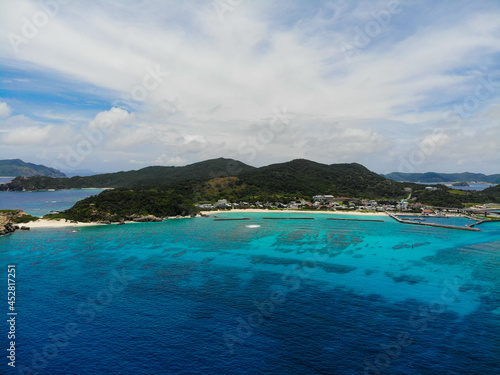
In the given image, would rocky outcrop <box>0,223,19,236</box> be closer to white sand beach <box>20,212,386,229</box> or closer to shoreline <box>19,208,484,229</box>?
white sand beach <box>20,212,386,229</box>

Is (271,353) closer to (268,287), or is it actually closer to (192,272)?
(268,287)

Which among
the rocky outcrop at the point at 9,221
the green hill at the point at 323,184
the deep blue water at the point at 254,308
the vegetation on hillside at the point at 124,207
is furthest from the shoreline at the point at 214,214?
the green hill at the point at 323,184

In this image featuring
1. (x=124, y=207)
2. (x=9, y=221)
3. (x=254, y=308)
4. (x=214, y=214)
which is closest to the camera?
(x=254, y=308)

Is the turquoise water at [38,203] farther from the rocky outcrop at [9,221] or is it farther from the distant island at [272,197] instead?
the distant island at [272,197]

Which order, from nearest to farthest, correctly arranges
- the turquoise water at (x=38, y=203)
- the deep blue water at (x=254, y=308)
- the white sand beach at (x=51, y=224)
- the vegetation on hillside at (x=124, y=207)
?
the deep blue water at (x=254, y=308), the white sand beach at (x=51, y=224), the vegetation on hillside at (x=124, y=207), the turquoise water at (x=38, y=203)

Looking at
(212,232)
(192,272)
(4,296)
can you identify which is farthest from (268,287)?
(212,232)

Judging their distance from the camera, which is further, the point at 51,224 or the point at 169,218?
the point at 169,218

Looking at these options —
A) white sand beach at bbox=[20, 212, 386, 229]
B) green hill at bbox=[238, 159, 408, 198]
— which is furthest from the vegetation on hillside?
green hill at bbox=[238, 159, 408, 198]

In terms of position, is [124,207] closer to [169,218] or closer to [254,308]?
[169,218]

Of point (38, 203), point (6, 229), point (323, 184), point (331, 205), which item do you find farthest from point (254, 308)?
point (38, 203)
